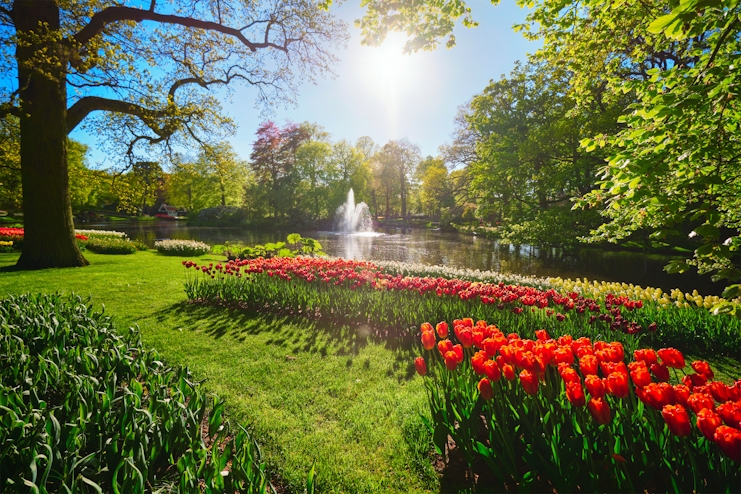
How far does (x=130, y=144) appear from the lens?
1155 cm

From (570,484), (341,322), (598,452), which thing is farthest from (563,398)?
(341,322)

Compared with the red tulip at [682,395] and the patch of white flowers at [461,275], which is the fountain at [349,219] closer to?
the patch of white flowers at [461,275]

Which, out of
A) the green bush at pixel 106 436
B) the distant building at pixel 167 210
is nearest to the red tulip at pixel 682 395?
the green bush at pixel 106 436

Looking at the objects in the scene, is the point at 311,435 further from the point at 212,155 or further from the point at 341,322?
the point at 212,155

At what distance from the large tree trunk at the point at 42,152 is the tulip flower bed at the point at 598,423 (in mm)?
11466

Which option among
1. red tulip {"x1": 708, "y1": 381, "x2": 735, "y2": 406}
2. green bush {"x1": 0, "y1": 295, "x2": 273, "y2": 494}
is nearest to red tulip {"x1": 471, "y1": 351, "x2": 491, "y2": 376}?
red tulip {"x1": 708, "y1": 381, "x2": 735, "y2": 406}

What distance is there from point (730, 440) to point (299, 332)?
15.5ft

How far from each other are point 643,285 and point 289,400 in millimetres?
14715

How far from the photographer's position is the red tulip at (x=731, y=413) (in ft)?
4.81

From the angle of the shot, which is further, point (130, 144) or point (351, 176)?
point (351, 176)

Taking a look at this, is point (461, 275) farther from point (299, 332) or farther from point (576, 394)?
point (576, 394)

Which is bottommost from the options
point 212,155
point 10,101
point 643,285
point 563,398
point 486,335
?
point 643,285

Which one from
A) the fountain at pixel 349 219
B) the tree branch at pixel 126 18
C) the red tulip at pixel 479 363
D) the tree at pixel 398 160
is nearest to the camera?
the red tulip at pixel 479 363

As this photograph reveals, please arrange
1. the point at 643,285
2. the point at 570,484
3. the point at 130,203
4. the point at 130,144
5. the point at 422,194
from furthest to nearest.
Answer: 1. the point at 422,194
2. the point at 130,203
3. the point at 643,285
4. the point at 130,144
5. the point at 570,484
